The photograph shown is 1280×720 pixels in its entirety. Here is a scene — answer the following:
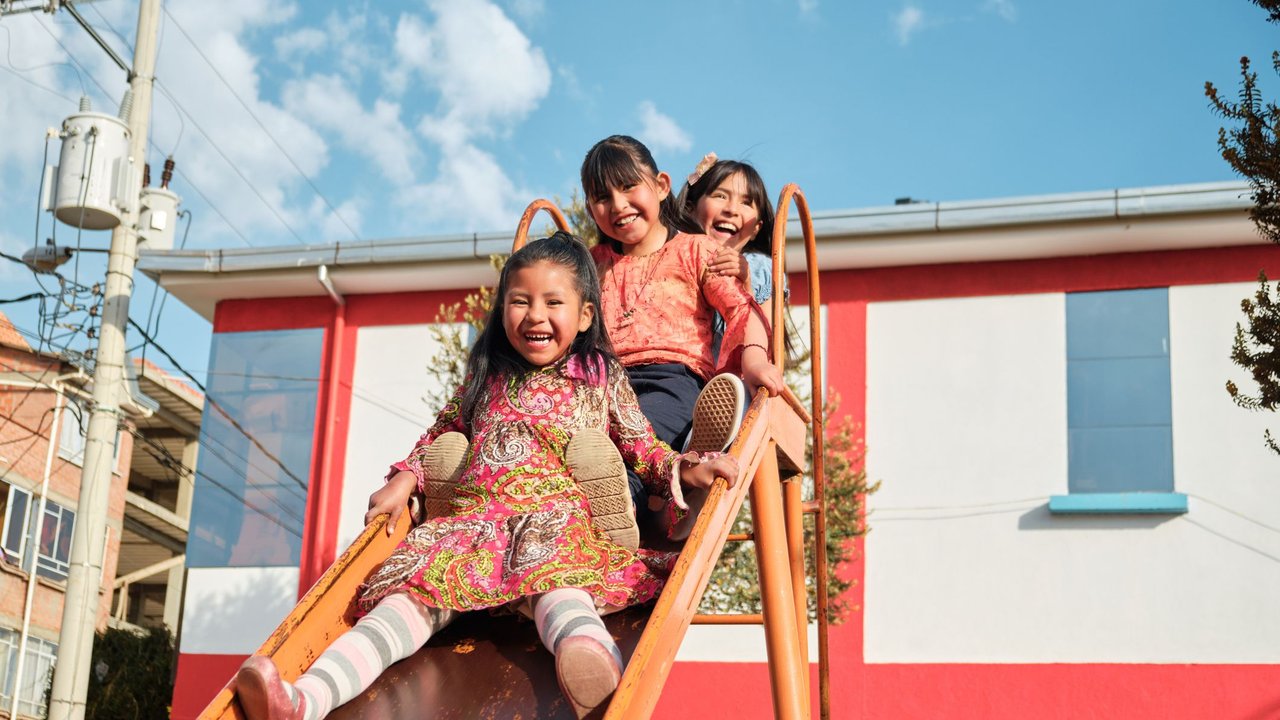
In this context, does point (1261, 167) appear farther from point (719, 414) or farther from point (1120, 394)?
point (1120, 394)

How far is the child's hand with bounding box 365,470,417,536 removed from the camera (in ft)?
12.5

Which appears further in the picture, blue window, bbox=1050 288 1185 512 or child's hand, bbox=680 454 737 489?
blue window, bbox=1050 288 1185 512

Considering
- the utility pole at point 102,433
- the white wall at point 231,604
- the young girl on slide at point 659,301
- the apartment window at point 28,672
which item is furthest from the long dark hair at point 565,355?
the apartment window at point 28,672

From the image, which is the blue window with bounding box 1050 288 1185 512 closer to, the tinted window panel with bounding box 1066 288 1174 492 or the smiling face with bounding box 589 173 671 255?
the tinted window panel with bounding box 1066 288 1174 492

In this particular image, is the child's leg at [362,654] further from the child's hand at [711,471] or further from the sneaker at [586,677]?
the child's hand at [711,471]

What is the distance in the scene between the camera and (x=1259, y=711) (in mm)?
12125

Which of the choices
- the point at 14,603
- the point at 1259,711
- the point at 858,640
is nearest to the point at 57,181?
the point at 858,640

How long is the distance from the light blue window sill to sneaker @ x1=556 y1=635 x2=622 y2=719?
1067 centimetres

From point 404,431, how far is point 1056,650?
691 cm

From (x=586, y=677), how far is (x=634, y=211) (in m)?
2.09

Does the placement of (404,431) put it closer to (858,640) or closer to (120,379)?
(120,379)

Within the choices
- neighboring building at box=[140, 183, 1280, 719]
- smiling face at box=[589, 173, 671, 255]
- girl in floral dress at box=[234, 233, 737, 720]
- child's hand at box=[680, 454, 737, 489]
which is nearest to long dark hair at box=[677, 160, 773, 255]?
smiling face at box=[589, 173, 671, 255]

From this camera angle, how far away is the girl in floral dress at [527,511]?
3.06m

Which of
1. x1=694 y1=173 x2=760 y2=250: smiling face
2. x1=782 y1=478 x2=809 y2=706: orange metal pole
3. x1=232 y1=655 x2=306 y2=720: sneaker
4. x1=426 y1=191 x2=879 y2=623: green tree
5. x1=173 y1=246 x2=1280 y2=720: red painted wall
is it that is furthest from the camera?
x1=173 y1=246 x2=1280 y2=720: red painted wall
